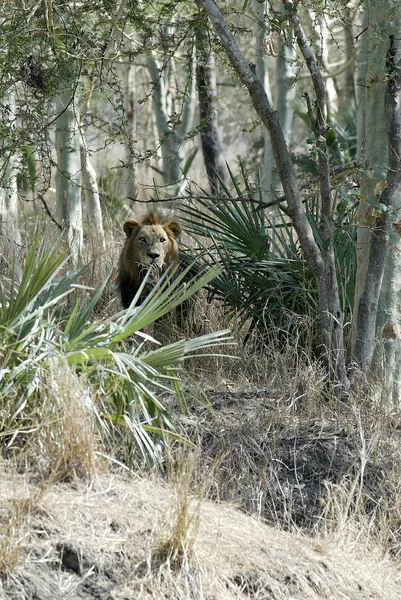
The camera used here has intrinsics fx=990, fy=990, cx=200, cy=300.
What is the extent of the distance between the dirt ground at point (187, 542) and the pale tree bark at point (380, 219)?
1.15 metres

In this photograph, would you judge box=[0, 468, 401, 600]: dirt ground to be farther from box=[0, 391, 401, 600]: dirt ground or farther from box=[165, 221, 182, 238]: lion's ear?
box=[165, 221, 182, 238]: lion's ear

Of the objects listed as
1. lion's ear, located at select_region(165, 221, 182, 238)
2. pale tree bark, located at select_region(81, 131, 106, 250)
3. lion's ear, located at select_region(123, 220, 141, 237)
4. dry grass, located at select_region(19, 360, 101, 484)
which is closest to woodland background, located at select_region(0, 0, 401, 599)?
dry grass, located at select_region(19, 360, 101, 484)

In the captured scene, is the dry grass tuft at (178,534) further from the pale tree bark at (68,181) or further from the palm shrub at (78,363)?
the pale tree bark at (68,181)

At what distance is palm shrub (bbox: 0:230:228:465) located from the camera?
5469 millimetres

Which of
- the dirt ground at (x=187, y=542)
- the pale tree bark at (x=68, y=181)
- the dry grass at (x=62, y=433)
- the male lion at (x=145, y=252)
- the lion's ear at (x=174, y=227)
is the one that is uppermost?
the pale tree bark at (x=68, y=181)

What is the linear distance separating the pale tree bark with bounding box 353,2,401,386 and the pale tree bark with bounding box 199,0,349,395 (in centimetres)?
20

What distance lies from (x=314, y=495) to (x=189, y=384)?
5.18 feet

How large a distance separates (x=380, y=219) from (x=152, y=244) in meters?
2.76

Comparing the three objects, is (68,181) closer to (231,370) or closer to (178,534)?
(231,370)

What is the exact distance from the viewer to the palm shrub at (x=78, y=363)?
5469mm

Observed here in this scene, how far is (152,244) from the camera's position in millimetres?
9406

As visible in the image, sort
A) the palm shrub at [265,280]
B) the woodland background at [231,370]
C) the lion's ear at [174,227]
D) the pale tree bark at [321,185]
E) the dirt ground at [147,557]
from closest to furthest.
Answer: the dirt ground at [147,557] → the woodland background at [231,370] → the pale tree bark at [321,185] → the palm shrub at [265,280] → the lion's ear at [174,227]

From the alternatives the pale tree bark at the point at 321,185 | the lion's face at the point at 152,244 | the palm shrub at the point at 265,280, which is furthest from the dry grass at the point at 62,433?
the lion's face at the point at 152,244

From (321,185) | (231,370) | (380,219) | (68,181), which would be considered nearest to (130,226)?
(231,370)
